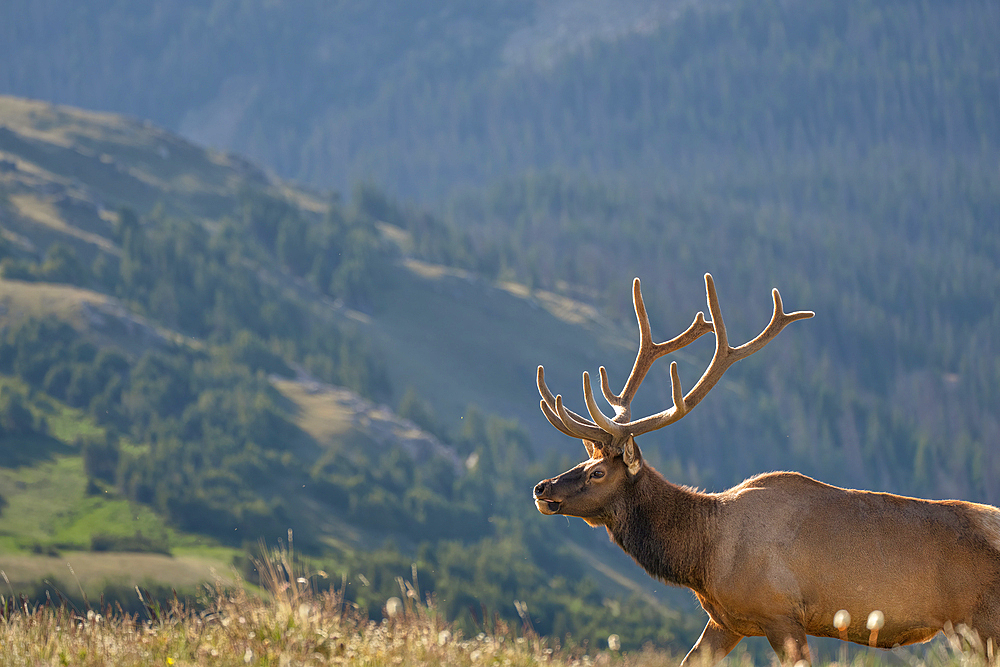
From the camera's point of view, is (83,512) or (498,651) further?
(83,512)

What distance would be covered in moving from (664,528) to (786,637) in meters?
1.47

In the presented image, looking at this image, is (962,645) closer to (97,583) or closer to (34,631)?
(34,631)

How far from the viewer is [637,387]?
10.2m

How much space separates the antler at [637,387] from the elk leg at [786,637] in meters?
1.98

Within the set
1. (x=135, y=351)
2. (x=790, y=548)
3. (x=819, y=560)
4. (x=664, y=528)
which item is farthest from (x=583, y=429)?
(x=135, y=351)

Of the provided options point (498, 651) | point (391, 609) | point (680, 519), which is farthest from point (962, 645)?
point (391, 609)

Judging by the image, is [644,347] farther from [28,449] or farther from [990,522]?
[28,449]

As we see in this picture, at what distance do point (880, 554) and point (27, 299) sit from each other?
137 m

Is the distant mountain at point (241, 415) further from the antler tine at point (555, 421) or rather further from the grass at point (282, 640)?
the grass at point (282, 640)

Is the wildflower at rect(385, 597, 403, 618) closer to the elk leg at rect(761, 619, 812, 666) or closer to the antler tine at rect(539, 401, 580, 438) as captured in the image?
the antler tine at rect(539, 401, 580, 438)

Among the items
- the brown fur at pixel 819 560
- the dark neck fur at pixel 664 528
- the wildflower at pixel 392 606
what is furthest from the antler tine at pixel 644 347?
the wildflower at pixel 392 606

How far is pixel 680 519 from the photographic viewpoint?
10.2 metres

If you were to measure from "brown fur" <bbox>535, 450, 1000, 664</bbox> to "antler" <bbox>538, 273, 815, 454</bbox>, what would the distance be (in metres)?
0.70

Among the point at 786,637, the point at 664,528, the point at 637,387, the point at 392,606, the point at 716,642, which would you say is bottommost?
the point at 716,642
